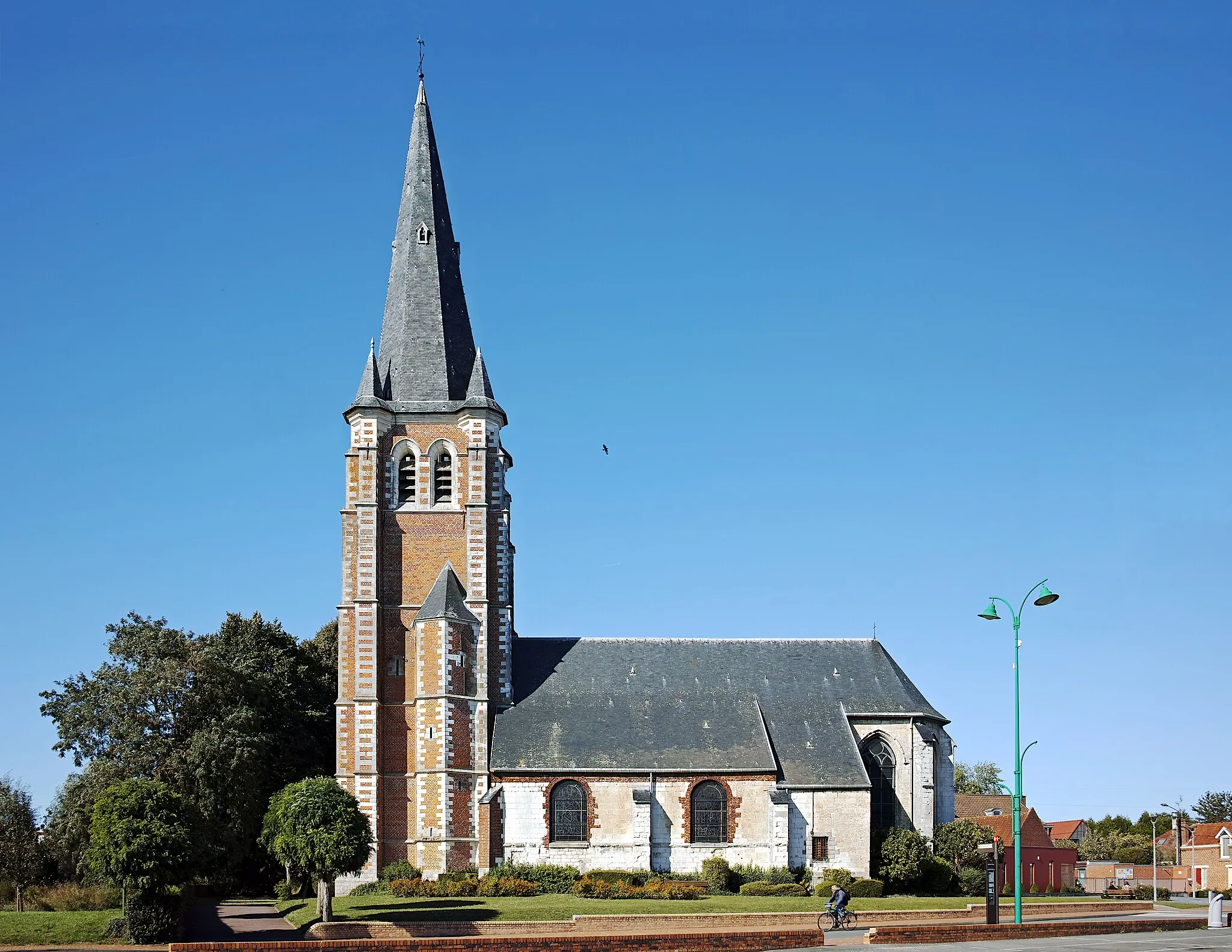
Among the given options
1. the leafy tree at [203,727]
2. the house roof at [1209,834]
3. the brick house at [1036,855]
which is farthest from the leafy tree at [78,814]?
the house roof at [1209,834]

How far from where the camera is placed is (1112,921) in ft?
117

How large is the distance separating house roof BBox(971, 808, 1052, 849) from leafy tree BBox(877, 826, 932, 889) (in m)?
21.6

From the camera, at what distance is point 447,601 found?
5075cm

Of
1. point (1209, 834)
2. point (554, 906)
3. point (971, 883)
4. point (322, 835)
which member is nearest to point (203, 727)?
point (322, 835)

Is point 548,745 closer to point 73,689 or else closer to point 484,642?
point 484,642

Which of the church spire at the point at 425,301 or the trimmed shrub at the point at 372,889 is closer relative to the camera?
the trimmed shrub at the point at 372,889

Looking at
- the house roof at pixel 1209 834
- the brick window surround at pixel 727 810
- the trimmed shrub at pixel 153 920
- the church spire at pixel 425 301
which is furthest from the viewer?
the house roof at pixel 1209 834

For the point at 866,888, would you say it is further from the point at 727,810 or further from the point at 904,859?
the point at 727,810

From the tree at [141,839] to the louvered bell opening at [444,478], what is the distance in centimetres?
1748

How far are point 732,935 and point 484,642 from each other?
22.9 m

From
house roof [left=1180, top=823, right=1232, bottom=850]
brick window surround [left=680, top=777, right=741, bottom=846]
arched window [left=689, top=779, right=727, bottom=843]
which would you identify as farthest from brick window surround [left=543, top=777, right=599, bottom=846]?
house roof [left=1180, top=823, right=1232, bottom=850]

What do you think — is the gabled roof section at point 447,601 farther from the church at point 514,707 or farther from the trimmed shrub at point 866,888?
the trimmed shrub at point 866,888

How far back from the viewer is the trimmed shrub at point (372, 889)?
1843 inches

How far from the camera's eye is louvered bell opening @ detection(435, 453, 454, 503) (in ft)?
175
